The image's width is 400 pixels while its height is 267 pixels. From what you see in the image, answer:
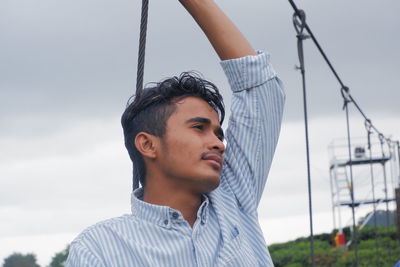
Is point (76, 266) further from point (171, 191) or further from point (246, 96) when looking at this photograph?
point (246, 96)

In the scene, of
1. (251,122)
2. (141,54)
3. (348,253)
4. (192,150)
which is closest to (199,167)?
(192,150)

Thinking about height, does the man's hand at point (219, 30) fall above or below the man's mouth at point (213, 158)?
above

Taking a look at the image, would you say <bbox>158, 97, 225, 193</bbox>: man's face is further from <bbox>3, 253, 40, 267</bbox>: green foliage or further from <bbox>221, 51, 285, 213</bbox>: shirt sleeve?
<bbox>3, 253, 40, 267</bbox>: green foliage

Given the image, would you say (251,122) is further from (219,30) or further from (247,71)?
(219,30)

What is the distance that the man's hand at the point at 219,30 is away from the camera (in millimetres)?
2330

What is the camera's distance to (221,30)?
7.64 feet

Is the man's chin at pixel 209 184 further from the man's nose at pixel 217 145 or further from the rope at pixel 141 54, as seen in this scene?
the rope at pixel 141 54

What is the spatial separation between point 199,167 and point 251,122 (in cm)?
30

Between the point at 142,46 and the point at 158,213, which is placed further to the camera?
the point at 142,46

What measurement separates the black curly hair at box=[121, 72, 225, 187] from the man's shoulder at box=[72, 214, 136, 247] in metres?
0.15

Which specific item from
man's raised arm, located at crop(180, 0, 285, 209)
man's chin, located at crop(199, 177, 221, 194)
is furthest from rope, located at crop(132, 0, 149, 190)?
man's chin, located at crop(199, 177, 221, 194)

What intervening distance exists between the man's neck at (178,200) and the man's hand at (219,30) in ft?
1.33

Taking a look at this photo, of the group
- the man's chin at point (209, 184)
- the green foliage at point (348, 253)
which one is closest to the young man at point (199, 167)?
the man's chin at point (209, 184)

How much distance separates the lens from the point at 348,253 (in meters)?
15.0
